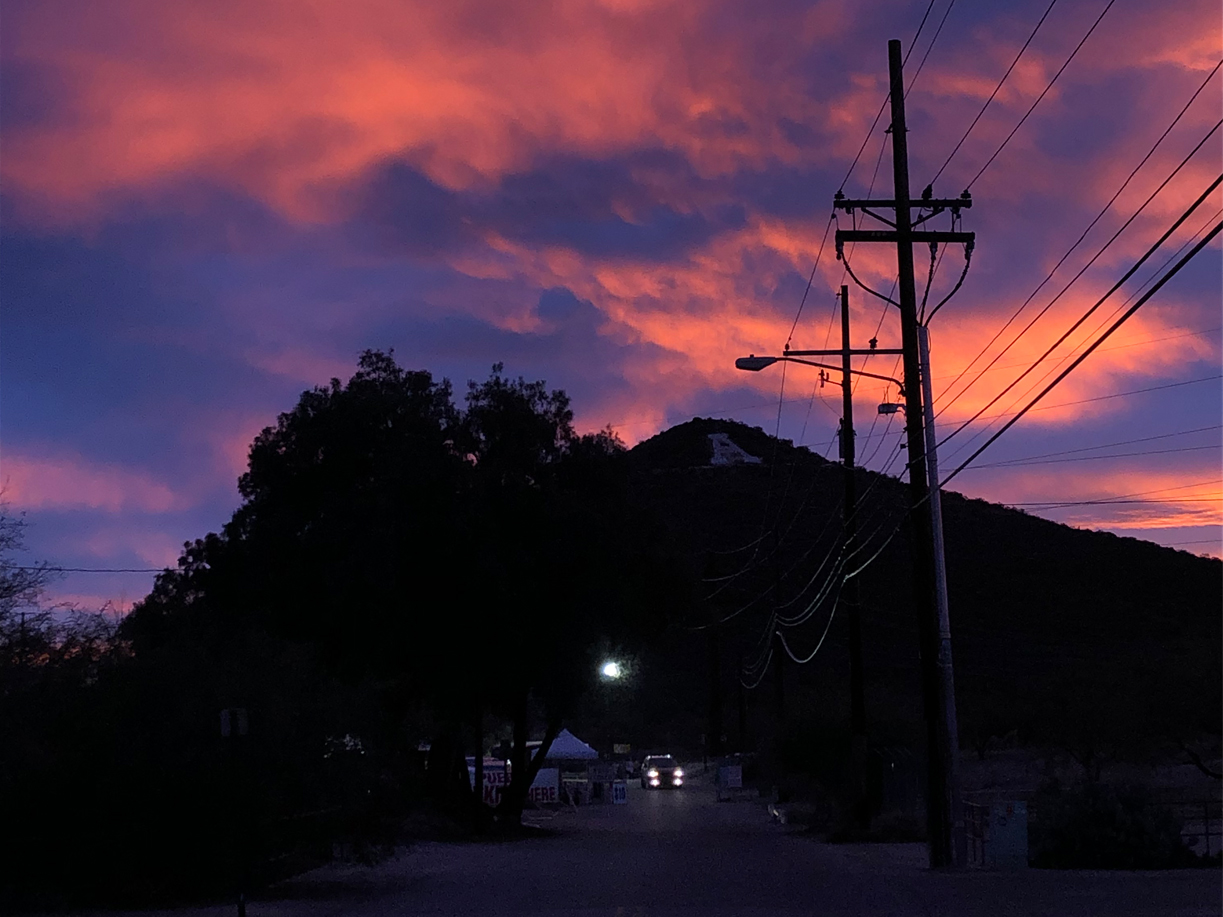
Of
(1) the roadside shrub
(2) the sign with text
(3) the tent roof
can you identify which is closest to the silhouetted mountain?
(3) the tent roof

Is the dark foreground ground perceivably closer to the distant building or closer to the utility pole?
the utility pole

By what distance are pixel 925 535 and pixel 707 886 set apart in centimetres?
813

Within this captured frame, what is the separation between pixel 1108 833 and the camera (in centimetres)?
2627

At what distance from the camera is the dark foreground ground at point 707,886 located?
69.0 ft

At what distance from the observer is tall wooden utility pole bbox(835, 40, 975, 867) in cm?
2695

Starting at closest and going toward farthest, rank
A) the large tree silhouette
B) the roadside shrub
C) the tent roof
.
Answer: the roadside shrub < the large tree silhouette < the tent roof

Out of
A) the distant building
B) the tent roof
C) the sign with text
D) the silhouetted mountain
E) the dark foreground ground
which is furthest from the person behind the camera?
the distant building

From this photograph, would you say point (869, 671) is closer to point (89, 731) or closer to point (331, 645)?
point (331, 645)

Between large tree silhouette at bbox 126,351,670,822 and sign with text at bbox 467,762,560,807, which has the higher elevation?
large tree silhouette at bbox 126,351,670,822

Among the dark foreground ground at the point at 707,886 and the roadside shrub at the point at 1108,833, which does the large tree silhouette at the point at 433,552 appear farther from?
the roadside shrub at the point at 1108,833

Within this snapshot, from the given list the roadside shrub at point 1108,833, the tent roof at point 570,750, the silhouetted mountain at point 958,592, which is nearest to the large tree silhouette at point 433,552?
the roadside shrub at point 1108,833

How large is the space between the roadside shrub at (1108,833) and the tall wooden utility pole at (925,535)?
1.76 m

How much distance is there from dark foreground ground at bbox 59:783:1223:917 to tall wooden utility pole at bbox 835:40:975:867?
4.05ft

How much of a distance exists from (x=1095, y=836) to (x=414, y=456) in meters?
20.0
